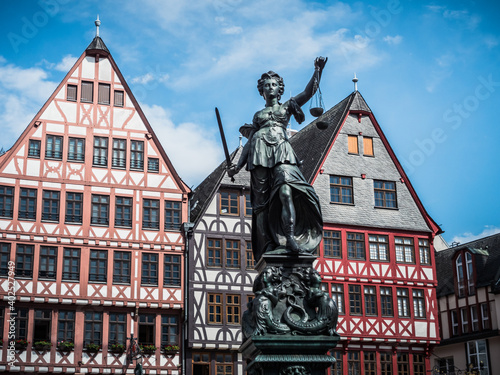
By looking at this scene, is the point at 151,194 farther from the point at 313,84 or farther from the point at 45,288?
the point at 313,84

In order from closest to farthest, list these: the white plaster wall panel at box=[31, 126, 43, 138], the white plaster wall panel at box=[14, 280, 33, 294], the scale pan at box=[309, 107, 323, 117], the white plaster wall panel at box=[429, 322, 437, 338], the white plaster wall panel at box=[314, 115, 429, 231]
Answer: the scale pan at box=[309, 107, 323, 117] → the white plaster wall panel at box=[14, 280, 33, 294] → the white plaster wall panel at box=[31, 126, 43, 138] → the white plaster wall panel at box=[429, 322, 437, 338] → the white plaster wall panel at box=[314, 115, 429, 231]

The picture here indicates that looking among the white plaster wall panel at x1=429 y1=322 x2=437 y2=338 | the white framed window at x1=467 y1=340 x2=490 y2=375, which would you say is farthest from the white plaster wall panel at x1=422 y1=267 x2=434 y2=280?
the white framed window at x1=467 y1=340 x2=490 y2=375

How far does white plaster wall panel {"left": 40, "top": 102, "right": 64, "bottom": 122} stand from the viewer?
29.5 metres

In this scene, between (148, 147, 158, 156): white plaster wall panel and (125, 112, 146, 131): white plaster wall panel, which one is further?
(148, 147, 158, 156): white plaster wall panel

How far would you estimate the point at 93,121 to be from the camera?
30062mm

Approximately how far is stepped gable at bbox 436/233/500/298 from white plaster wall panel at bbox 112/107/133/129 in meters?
16.5

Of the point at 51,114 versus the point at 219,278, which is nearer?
the point at 51,114

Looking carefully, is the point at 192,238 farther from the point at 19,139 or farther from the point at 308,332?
the point at 308,332

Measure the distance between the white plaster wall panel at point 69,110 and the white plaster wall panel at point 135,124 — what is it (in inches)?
80.5

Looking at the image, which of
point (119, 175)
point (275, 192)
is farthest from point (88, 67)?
point (275, 192)

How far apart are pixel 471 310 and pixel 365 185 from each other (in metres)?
8.11

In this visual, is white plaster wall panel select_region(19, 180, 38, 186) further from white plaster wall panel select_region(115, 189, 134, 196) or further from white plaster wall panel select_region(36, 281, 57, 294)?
white plaster wall panel select_region(36, 281, 57, 294)

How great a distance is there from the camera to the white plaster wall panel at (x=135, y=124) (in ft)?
100

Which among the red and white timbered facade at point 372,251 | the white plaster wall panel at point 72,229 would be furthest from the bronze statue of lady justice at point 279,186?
the red and white timbered facade at point 372,251
